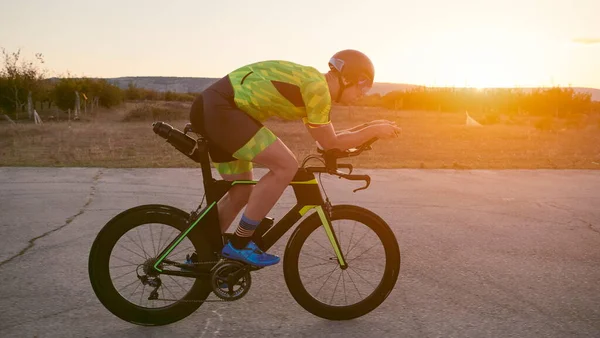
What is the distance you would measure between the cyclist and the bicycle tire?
0.33 meters

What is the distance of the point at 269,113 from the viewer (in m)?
3.45

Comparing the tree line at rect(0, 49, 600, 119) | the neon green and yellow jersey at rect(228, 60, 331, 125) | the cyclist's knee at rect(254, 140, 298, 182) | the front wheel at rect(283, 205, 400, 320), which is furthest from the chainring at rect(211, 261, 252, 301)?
the tree line at rect(0, 49, 600, 119)

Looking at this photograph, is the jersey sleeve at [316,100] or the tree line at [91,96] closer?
the jersey sleeve at [316,100]

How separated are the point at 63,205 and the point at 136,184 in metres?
1.58

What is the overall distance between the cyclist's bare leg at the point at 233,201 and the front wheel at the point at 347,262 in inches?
15.6

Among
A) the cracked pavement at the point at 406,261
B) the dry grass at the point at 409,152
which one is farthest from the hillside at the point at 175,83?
the cracked pavement at the point at 406,261

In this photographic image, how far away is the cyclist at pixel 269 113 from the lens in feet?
10.8

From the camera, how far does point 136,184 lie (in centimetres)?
856

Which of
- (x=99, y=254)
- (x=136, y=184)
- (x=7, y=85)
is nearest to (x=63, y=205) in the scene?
(x=136, y=184)

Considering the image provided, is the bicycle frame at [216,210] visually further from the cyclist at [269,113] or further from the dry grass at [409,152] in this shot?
the dry grass at [409,152]

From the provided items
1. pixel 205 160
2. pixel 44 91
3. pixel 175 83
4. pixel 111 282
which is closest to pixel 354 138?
pixel 205 160

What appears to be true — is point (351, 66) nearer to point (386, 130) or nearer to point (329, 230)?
point (386, 130)

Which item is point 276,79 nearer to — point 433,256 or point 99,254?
point 99,254

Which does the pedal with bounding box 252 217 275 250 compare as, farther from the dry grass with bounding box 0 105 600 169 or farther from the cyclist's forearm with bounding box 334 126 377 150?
the dry grass with bounding box 0 105 600 169
